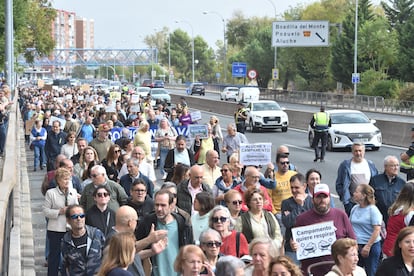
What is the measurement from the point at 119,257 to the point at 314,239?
2.25 metres

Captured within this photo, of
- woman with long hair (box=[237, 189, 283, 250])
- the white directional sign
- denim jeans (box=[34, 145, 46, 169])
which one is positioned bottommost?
denim jeans (box=[34, 145, 46, 169])

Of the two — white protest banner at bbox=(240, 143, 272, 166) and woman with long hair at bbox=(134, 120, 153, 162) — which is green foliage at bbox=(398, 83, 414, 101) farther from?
white protest banner at bbox=(240, 143, 272, 166)

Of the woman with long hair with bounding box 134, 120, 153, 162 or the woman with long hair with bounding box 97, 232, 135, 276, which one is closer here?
the woman with long hair with bounding box 97, 232, 135, 276

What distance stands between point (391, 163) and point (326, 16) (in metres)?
101

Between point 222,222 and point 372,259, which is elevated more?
point 222,222

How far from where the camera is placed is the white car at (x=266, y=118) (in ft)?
142

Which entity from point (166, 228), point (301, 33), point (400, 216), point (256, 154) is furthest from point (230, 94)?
point (166, 228)

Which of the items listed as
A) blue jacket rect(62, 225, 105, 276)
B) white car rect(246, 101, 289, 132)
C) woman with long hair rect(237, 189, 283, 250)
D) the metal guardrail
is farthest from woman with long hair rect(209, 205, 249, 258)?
the metal guardrail

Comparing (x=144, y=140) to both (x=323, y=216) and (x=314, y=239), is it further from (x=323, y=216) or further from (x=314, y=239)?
(x=314, y=239)

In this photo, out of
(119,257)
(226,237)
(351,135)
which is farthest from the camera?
(351,135)

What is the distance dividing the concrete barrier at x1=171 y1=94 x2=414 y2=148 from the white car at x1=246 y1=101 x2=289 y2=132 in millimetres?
1949

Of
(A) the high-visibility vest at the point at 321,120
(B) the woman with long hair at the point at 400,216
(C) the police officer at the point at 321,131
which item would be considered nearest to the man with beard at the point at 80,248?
(B) the woman with long hair at the point at 400,216

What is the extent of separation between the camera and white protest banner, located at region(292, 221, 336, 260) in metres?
8.69

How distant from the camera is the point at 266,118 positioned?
142 feet
